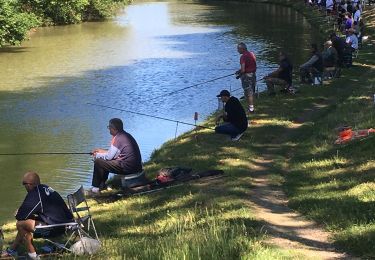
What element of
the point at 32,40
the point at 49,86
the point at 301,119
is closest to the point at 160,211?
the point at 301,119

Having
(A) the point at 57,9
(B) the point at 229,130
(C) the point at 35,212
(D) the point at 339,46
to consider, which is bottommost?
(B) the point at 229,130

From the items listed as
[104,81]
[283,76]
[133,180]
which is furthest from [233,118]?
[104,81]

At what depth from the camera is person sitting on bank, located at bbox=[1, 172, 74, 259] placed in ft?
22.2

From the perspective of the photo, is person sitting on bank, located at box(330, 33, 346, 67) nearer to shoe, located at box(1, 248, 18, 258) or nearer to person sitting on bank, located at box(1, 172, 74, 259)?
person sitting on bank, located at box(1, 172, 74, 259)

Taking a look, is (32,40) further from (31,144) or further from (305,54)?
(31,144)

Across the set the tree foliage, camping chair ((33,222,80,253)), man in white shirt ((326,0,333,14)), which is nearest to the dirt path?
camping chair ((33,222,80,253))

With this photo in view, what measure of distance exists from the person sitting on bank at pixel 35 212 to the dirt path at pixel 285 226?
2353 millimetres

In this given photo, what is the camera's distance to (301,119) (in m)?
13.7

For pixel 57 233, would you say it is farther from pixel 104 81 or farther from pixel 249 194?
pixel 104 81

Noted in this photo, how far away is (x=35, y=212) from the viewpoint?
6.85m

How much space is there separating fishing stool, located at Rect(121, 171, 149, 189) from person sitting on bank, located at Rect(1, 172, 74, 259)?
265 centimetres

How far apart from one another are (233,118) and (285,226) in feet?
16.8

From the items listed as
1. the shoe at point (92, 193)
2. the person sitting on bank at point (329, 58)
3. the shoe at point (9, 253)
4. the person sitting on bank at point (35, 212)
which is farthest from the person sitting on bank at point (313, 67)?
the shoe at point (9, 253)

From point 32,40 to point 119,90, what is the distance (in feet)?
66.0
